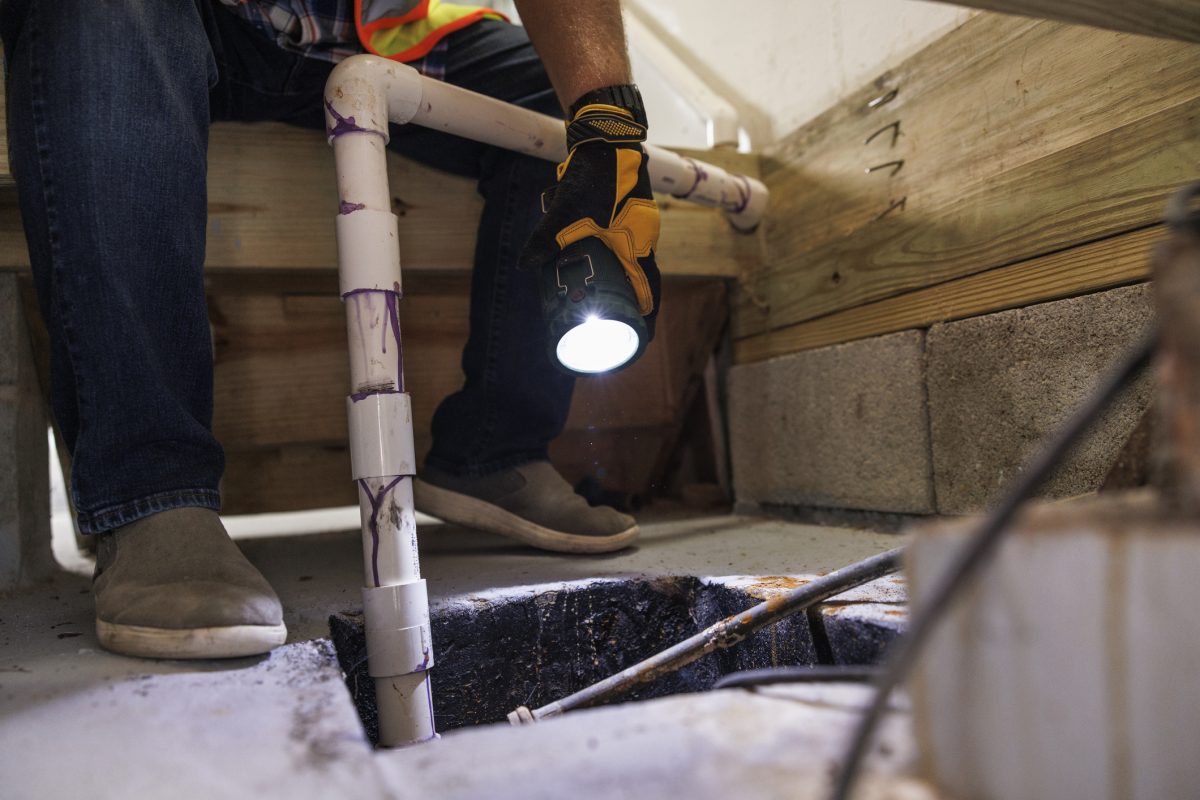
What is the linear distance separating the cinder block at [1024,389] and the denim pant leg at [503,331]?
0.62 m

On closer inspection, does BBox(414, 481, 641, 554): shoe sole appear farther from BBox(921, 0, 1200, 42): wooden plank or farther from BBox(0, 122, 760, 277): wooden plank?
BBox(921, 0, 1200, 42): wooden plank

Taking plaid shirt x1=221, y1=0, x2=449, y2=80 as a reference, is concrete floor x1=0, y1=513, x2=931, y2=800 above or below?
below

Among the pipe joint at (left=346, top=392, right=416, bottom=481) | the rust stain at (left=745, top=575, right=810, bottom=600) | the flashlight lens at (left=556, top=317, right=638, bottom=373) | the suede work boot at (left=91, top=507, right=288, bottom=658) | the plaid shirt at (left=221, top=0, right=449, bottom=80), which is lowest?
the rust stain at (left=745, top=575, right=810, bottom=600)

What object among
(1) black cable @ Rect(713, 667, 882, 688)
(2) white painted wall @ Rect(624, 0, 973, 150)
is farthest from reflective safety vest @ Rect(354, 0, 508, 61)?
(1) black cable @ Rect(713, 667, 882, 688)

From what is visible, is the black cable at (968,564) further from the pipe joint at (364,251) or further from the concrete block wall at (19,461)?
the concrete block wall at (19,461)

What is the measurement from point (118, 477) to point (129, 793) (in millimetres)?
389

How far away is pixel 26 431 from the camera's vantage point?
126cm

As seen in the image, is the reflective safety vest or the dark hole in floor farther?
the reflective safety vest

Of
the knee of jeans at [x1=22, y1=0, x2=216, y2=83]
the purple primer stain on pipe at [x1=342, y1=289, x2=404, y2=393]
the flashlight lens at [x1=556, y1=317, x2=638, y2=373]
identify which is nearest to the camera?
the knee of jeans at [x1=22, y1=0, x2=216, y2=83]

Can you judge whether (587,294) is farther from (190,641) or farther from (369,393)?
(190,641)

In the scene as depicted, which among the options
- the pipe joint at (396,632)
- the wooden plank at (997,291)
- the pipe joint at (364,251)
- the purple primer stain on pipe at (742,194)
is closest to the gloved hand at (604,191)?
the pipe joint at (364,251)

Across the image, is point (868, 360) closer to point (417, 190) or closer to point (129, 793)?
point (417, 190)

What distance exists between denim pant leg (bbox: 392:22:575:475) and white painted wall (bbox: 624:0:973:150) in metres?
0.58

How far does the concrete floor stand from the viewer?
417 millimetres
